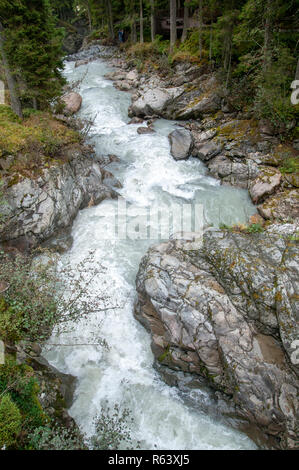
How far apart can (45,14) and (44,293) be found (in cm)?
1227

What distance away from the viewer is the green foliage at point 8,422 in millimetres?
4703

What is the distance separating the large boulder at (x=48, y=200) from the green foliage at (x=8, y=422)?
Answer: 19.2 feet

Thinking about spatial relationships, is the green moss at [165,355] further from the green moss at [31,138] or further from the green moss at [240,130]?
the green moss at [240,130]

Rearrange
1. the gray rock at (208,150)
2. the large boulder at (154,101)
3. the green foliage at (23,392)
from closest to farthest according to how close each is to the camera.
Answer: the green foliage at (23,392), the gray rock at (208,150), the large boulder at (154,101)

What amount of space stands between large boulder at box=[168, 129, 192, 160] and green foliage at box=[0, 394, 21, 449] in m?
13.3

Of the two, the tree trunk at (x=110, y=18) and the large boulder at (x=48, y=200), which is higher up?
the tree trunk at (x=110, y=18)

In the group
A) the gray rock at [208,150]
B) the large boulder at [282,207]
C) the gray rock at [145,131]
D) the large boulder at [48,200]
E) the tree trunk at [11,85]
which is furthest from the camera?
the gray rock at [145,131]

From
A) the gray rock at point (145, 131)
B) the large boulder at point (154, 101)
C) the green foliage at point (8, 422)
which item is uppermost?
the large boulder at point (154, 101)

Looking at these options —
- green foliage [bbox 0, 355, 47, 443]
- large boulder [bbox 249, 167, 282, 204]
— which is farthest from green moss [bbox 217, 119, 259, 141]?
green foliage [bbox 0, 355, 47, 443]

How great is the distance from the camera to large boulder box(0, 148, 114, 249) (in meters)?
9.58

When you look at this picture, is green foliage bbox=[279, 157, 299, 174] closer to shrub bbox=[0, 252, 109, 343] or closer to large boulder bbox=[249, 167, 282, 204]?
large boulder bbox=[249, 167, 282, 204]

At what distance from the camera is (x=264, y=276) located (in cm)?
750

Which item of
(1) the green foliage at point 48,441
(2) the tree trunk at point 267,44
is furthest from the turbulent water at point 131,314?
(2) the tree trunk at point 267,44

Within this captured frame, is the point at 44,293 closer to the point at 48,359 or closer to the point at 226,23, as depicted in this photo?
the point at 48,359
